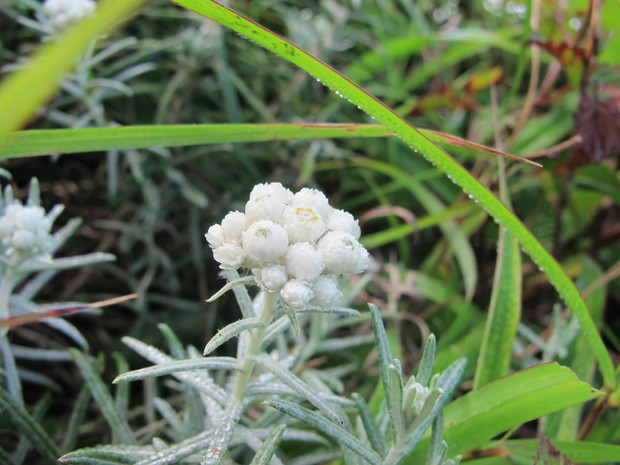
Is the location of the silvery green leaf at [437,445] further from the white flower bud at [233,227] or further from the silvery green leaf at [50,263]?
the silvery green leaf at [50,263]

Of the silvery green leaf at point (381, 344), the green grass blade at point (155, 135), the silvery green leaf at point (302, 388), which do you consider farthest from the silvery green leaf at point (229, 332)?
the green grass blade at point (155, 135)

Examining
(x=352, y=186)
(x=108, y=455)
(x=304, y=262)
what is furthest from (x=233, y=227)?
(x=352, y=186)

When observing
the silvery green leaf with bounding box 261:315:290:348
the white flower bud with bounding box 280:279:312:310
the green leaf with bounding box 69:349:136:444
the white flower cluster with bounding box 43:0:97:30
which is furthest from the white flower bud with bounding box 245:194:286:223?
the white flower cluster with bounding box 43:0:97:30

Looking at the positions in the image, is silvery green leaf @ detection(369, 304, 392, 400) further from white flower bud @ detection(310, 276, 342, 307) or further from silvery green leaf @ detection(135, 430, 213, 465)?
silvery green leaf @ detection(135, 430, 213, 465)

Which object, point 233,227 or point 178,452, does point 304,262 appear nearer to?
point 233,227

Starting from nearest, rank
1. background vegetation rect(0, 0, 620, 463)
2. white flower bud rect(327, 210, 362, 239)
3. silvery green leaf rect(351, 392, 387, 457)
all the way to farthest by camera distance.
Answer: white flower bud rect(327, 210, 362, 239), silvery green leaf rect(351, 392, 387, 457), background vegetation rect(0, 0, 620, 463)

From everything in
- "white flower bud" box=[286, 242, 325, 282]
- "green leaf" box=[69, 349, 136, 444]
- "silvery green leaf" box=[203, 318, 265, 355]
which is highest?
"white flower bud" box=[286, 242, 325, 282]

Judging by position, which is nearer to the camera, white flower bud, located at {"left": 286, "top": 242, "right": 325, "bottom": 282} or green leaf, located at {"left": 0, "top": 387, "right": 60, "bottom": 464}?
white flower bud, located at {"left": 286, "top": 242, "right": 325, "bottom": 282}
